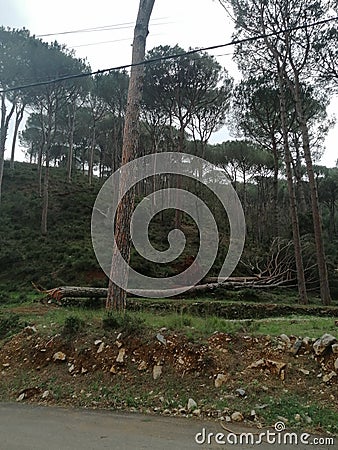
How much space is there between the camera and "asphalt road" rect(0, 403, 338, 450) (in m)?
3.01

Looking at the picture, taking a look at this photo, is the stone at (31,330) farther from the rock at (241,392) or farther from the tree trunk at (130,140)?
the rock at (241,392)

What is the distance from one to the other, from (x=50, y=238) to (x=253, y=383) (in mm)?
15013

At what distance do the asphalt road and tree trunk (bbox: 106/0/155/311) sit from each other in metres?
2.37

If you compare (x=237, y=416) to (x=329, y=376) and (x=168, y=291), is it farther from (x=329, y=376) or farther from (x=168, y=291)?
(x=168, y=291)

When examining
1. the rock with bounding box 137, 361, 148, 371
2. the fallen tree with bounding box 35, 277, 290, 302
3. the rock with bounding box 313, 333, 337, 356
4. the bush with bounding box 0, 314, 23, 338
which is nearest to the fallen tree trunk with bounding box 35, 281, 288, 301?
the fallen tree with bounding box 35, 277, 290, 302

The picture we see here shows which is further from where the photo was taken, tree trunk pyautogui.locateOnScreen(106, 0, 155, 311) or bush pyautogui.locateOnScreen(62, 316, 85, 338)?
tree trunk pyautogui.locateOnScreen(106, 0, 155, 311)

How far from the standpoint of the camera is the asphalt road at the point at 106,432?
118 inches

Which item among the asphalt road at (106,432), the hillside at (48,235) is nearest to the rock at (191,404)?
the asphalt road at (106,432)

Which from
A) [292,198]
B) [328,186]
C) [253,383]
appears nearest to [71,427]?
[253,383]

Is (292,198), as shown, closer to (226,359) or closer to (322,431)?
(226,359)

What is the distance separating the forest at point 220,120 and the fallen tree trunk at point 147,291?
3.75 feet

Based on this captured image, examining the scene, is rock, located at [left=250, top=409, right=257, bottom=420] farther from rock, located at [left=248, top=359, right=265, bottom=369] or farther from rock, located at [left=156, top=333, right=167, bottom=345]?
rock, located at [left=156, top=333, right=167, bottom=345]

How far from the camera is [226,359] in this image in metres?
4.45

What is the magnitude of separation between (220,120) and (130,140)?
14038 mm
